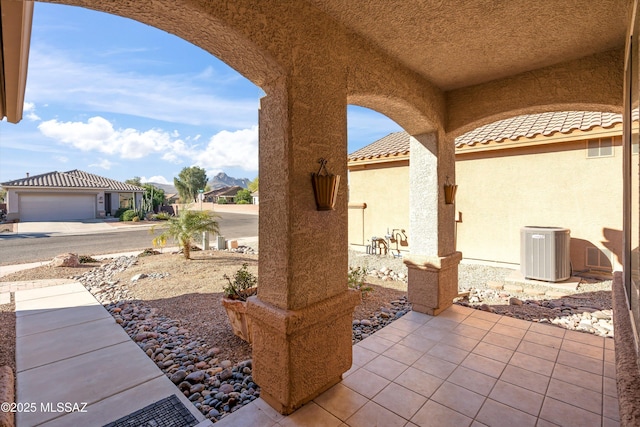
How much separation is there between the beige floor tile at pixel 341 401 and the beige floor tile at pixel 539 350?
2179 mm

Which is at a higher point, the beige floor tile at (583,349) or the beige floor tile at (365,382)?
the beige floor tile at (583,349)

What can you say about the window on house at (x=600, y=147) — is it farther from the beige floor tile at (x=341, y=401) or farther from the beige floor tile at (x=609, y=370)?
the beige floor tile at (x=341, y=401)

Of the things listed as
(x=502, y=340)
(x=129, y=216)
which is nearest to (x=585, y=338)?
(x=502, y=340)

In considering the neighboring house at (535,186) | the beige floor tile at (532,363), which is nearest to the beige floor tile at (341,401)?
the beige floor tile at (532,363)

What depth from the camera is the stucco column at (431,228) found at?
4.31 metres

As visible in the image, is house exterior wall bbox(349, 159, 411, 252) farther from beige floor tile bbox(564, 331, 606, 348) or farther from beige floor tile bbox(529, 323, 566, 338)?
beige floor tile bbox(564, 331, 606, 348)

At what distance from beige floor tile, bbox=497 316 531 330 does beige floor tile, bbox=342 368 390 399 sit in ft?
7.79

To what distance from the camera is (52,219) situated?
23375mm

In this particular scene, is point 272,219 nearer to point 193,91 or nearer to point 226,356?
point 226,356

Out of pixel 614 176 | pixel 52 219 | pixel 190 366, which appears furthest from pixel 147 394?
pixel 52 219

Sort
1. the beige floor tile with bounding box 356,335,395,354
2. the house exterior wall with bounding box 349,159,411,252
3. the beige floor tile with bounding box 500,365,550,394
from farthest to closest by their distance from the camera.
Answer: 1. the house exterior wall with bounding box 349,159,411,252
2. the beige floor tile with bounding box 356,335,395,354
3. the beige floor tile with bounding box 500,365,550,394

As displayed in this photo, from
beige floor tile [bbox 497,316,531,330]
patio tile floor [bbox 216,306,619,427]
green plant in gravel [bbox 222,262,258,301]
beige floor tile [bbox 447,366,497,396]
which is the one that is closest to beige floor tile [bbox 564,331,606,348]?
patio tile floor [bbox 216,306,619,427]

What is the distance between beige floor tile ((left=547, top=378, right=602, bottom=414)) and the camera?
2.49 m

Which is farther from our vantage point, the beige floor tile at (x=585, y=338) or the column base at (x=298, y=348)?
the beige floor tile at (x=585, y=338)
